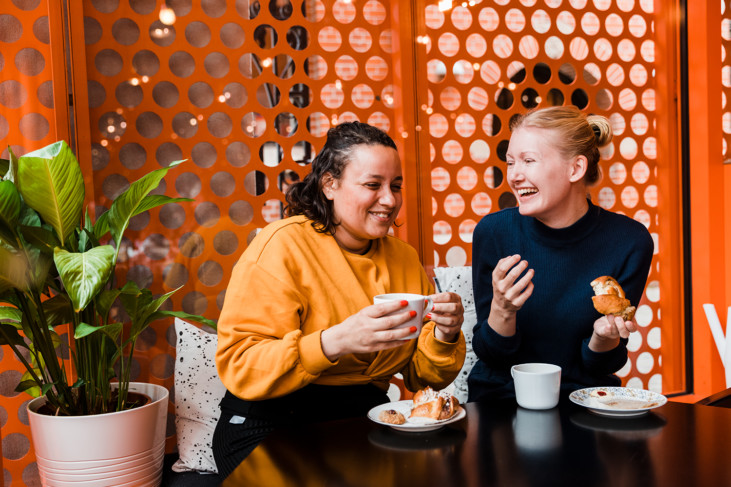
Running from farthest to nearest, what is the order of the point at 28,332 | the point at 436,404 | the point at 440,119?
1. the point at 440,119
2. the point at 28,332
3. the point at 436,404

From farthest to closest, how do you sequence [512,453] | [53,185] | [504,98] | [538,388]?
[504,98] < [53,185] < [538,388] < [512,453]

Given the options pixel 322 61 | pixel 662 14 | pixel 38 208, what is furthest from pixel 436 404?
pixel 662 14

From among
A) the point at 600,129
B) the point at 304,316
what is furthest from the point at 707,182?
the point at 304,316

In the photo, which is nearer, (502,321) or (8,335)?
(502,321)

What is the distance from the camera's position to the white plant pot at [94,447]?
5.41 ft

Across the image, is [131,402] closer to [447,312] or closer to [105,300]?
[105,300]

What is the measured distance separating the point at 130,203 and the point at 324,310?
0.65 m

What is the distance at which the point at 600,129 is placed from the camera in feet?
5.98

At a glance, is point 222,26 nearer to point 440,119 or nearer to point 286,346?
point 440,119

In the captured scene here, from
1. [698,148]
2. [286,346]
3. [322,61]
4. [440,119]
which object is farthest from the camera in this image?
[698,148]

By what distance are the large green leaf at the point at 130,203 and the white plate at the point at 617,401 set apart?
3.93ft

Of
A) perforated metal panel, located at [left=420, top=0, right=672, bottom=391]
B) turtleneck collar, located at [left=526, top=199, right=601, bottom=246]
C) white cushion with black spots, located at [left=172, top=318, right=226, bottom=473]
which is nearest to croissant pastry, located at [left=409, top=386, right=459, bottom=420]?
turtleneck collar, located at [left=526, top=199, right=601, bottom=246]

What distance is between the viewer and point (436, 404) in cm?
112

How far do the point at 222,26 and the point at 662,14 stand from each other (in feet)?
A: 6.64
